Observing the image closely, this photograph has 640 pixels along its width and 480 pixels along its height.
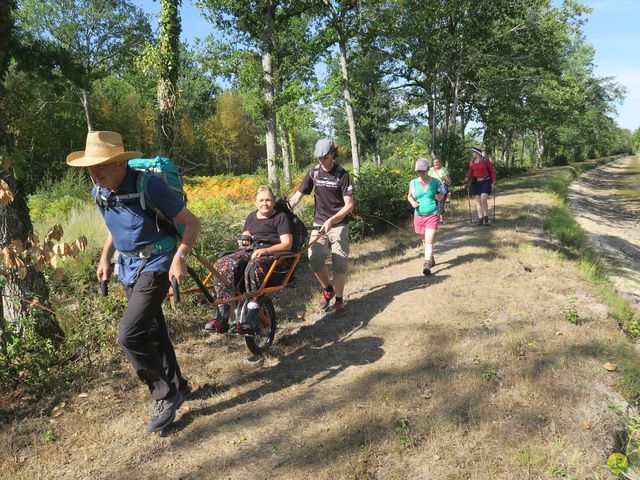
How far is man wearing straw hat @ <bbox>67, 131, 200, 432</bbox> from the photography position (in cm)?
306

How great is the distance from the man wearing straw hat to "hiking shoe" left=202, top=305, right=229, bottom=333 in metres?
0.70

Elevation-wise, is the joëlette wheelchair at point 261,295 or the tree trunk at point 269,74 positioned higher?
the tree trunk at point 269,74

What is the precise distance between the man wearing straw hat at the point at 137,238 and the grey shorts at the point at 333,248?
2.35 meters

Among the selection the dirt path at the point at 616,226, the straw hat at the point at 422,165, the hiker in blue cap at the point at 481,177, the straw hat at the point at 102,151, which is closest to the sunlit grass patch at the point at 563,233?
the dirt path at the point at 616,226

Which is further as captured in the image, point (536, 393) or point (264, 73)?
point (264, 73)

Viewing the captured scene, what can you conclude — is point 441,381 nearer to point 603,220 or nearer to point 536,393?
point 536,393

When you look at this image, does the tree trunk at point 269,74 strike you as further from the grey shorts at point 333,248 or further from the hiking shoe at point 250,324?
the hiking shoe at point 250,324

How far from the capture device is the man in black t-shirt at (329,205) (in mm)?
5258

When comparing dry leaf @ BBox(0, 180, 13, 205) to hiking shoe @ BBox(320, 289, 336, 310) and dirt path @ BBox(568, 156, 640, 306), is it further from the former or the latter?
dirt path @ BBox(568, 156, 640, 306)

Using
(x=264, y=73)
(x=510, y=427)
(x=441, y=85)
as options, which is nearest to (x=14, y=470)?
(x=510, y=427)

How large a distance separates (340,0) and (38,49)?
34.6 feet

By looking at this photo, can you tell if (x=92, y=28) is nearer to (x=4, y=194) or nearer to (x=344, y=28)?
(x=344, y=28)

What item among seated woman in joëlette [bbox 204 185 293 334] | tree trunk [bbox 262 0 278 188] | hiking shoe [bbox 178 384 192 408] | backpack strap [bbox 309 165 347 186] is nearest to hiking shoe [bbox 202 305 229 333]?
seated woman in joëlette [bbox 204 185 293 334]

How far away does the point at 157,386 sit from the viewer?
3.49m
